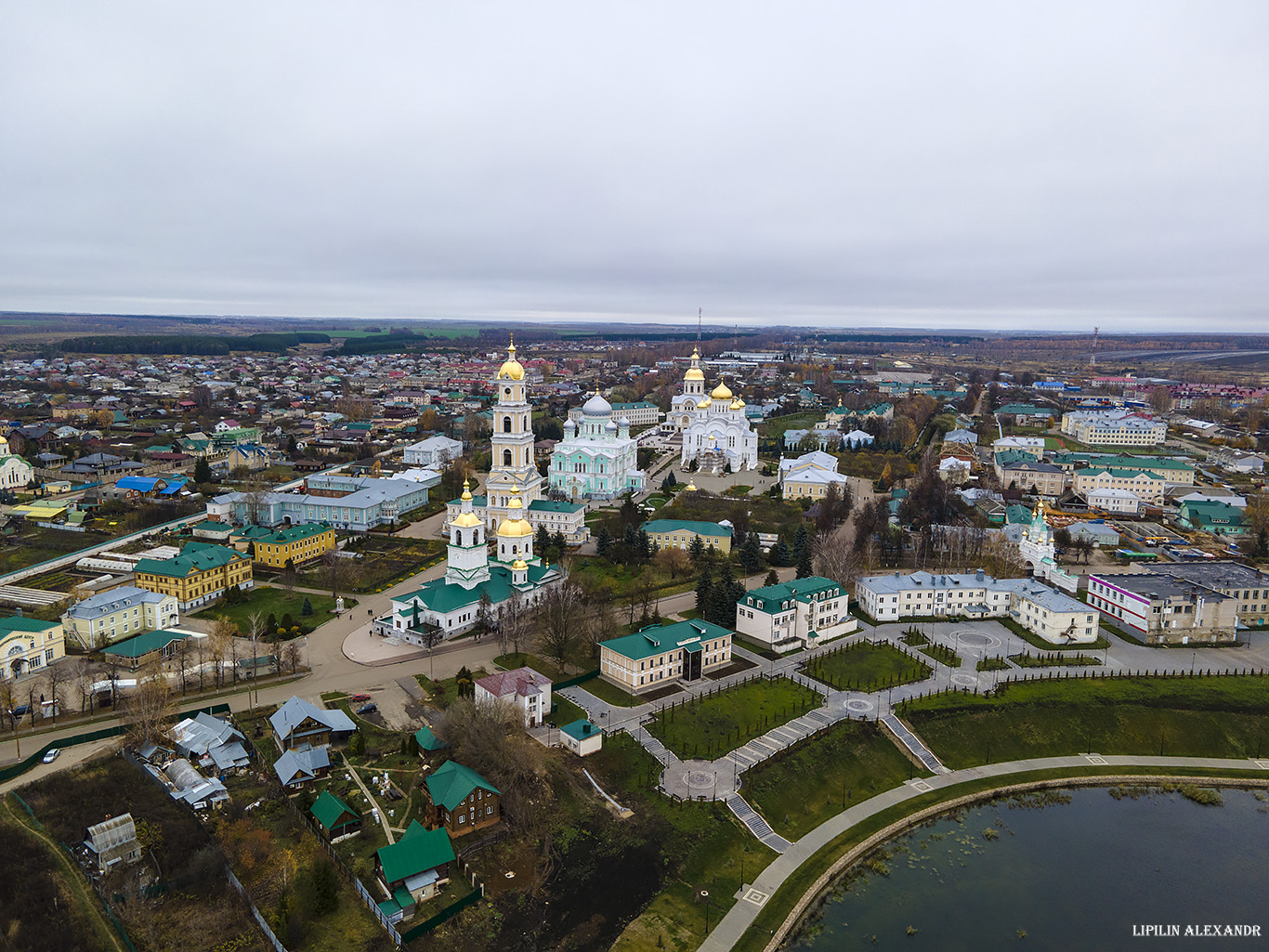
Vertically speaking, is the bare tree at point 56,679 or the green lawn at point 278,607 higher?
the bare tree at point 56,679

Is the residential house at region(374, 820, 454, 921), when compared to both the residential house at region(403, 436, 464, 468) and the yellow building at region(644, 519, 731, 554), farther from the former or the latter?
the residential house at region(403, 436, 464, 468)

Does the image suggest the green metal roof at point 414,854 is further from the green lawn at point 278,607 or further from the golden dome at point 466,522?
the green lawn at point 278,607

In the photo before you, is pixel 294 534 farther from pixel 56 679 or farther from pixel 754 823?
pixel 754 823

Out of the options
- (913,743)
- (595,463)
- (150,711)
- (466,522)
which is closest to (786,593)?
(913,743)

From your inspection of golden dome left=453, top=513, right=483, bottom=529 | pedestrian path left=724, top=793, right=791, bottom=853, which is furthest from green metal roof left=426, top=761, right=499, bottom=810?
golden dome left=453, top=513, right=483, bottom=529

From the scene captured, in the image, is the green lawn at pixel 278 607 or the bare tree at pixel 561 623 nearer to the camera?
the bare tree at pixel 561 623

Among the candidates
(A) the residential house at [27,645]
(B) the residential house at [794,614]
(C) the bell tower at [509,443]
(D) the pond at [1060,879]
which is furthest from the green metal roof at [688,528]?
(A) the residential house at [27,645]

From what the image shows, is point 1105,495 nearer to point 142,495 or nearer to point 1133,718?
point 1133,718

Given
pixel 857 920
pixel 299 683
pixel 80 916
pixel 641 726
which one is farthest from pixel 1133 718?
pixel 80 916
